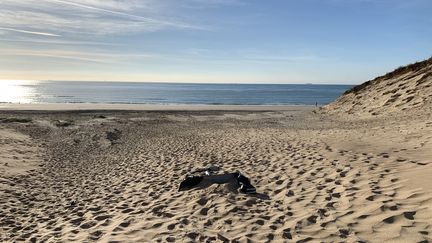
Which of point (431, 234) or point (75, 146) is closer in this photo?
point (431, 234)

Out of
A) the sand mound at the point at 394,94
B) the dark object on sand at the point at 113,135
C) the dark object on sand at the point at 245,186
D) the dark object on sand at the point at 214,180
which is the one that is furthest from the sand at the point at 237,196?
the sand mound at the point at 394,94

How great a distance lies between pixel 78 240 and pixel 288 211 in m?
3.78

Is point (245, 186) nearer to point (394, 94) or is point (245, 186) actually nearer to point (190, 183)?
point (190, 183)

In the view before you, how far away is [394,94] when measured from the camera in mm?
28312

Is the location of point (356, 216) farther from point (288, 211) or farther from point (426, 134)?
point (426, 134)

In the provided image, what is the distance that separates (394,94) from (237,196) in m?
24.7

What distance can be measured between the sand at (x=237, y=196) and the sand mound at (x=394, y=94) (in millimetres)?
10920

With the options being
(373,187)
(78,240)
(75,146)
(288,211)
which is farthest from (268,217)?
(75,146)

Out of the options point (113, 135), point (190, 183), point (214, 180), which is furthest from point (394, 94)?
point (190, 183)

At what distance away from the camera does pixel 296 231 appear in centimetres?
584

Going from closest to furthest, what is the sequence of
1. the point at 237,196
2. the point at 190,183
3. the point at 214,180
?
the point at 237,196 < the point at 214,180 < the point at 190,183

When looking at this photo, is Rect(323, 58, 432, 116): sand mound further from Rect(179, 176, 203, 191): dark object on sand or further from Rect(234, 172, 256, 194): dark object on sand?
Rect(179, 176, 203, 191): dark object on sand

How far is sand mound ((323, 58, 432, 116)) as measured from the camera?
83.3 feet

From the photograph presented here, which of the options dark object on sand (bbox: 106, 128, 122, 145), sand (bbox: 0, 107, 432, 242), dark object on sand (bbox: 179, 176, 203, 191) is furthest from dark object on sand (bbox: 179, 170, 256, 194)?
dark object on sand (bbox: 106, 128, 122, 145)
